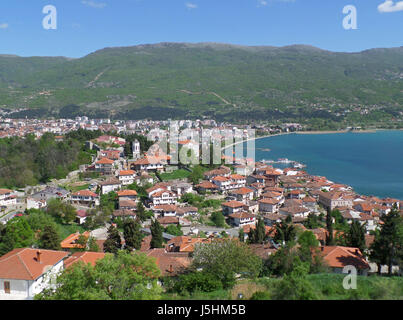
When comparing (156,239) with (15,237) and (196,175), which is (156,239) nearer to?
(15,237)

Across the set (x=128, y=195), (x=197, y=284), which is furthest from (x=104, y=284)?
(x=128, y=195)

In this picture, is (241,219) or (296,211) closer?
(241,219)

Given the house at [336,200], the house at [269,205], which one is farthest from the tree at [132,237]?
the house at [336,200]

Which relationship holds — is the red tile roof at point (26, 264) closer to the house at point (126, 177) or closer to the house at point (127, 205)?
the house at point (127, 205)

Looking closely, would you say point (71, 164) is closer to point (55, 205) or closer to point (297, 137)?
point (55, 205)
